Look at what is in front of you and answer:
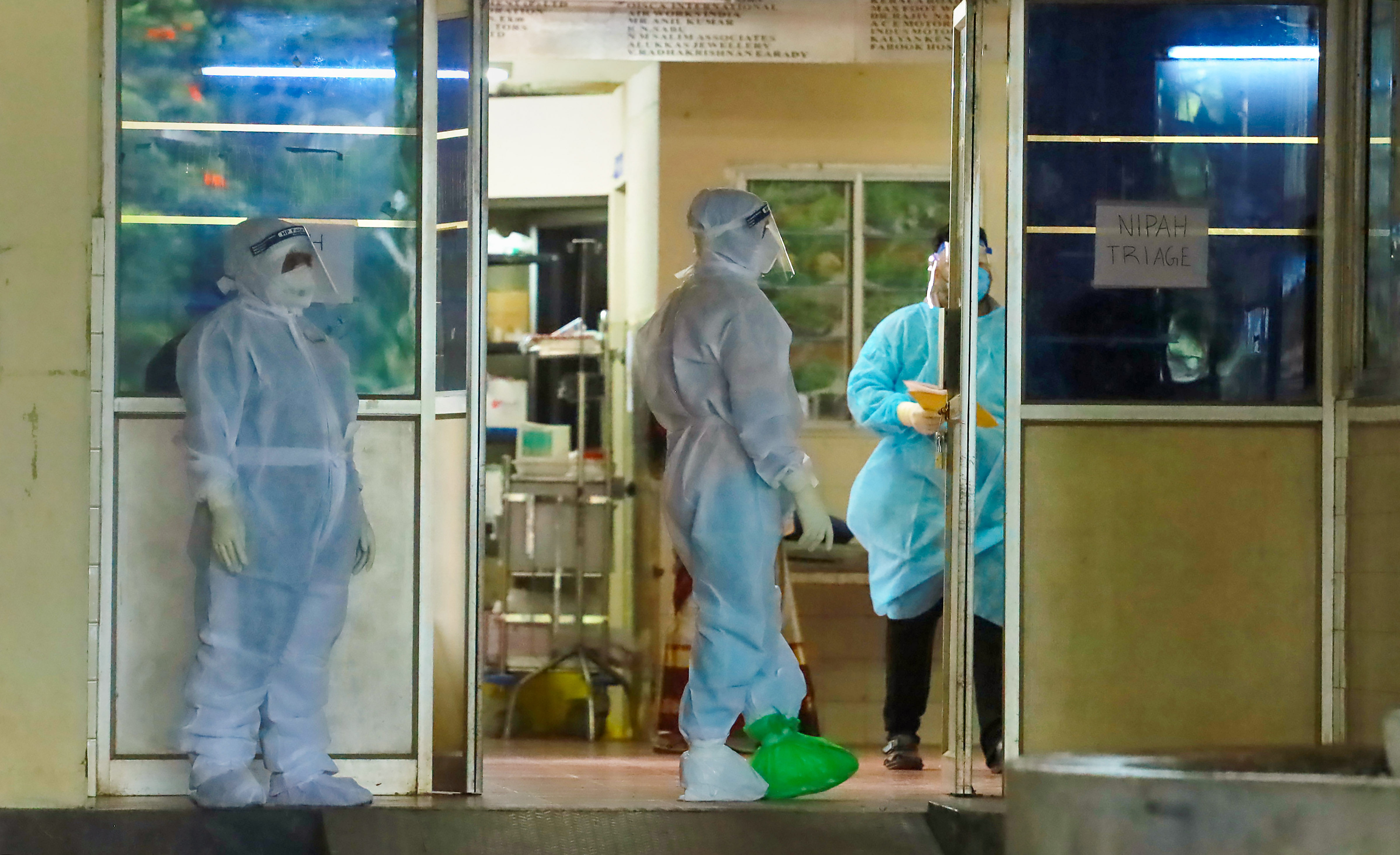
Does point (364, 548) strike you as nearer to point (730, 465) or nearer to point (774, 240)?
point (730, 465)

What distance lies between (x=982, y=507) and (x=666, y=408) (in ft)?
3.00

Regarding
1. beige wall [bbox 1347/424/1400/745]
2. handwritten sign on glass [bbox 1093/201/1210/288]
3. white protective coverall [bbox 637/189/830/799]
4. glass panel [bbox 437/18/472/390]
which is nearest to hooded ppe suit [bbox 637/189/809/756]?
white protective coverall [bbox 637/189/830/799]

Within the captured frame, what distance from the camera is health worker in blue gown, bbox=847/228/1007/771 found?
4.75 meters

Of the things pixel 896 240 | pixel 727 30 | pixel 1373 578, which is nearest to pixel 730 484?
pixel 1373 578

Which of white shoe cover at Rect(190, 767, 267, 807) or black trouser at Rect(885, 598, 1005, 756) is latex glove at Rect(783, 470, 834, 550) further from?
white shoe cover at Rect(190, 767, 267, 807)

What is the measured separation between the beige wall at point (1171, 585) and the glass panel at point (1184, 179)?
16 centimetres

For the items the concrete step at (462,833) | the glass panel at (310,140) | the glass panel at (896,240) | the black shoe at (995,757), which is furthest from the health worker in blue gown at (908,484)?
the glass panel at (896,240)

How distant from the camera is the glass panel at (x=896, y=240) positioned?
22.1 ft

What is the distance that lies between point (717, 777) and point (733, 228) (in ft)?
4.19

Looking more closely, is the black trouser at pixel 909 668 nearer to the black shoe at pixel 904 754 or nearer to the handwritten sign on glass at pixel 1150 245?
the black shoe at pixel 904 754

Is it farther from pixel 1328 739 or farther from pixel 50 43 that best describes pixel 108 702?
pixel 1328 739

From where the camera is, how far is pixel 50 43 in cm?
411

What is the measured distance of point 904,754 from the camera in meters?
5.02

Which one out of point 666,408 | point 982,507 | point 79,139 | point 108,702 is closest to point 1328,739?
point 982,507
